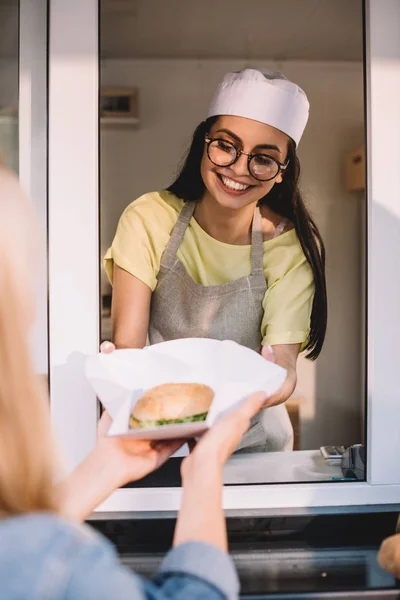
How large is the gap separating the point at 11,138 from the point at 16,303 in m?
0.82

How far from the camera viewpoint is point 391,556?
108 cm

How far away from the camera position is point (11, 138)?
4.36ft

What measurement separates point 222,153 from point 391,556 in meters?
0.91

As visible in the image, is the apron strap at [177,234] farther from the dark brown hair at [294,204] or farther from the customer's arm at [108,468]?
the customer's arm at [108,468]

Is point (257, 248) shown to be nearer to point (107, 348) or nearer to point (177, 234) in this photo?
point (177, 234)

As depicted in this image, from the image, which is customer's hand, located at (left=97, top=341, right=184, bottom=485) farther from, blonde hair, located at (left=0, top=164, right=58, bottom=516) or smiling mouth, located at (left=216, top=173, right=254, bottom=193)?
smiling mouth, located at (left=216, top=173, right=254, bottom=193)

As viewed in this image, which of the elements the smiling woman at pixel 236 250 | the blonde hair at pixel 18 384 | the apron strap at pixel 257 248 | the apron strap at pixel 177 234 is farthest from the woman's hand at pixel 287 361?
the blonde hair at pixel 18 384

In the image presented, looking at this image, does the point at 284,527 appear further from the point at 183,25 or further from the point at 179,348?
the point at 183,25

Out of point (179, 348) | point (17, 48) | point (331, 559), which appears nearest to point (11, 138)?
point (17, 48)

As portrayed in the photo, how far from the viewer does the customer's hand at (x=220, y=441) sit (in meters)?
0.86

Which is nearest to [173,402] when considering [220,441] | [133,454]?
[133,454]

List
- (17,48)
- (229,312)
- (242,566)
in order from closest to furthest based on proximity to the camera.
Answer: (242,566) → (17,48) → (229,312)

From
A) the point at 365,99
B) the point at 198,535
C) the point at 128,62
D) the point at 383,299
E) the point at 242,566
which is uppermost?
the point at 128,62

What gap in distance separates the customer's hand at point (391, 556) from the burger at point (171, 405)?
38cm
